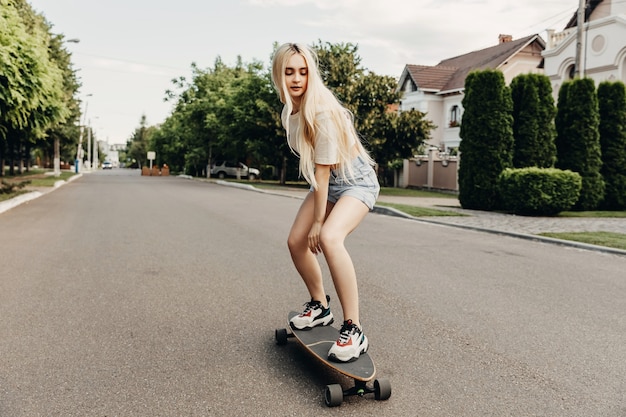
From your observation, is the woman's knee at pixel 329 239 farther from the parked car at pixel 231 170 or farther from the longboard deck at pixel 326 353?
the parked car at pixel 231 170

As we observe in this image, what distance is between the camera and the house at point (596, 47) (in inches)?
1253

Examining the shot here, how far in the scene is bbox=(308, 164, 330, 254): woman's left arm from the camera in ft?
11.9

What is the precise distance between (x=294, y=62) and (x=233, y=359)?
1985mm

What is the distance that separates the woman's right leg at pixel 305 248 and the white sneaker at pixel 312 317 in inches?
2.3

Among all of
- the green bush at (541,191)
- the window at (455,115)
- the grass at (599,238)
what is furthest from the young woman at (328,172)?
the window at (455,115)

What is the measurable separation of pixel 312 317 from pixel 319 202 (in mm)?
893

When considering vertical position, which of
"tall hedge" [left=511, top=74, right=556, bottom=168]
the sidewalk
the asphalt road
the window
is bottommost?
the asphalt road

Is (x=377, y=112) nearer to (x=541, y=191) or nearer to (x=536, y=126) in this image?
(x=536, y=126)

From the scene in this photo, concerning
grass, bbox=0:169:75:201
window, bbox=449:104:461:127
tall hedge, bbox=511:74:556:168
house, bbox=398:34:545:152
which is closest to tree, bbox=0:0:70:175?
grass, bbox=0:169:75:201

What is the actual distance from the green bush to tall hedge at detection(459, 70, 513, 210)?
1556 mm

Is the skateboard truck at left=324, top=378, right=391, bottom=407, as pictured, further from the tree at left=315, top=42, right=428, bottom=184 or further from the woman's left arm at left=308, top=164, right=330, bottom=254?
the tree at left=315, top=42, right=428, bottom=184

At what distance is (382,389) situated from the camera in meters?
3.26

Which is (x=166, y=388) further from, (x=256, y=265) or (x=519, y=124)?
(x=519, y=124)

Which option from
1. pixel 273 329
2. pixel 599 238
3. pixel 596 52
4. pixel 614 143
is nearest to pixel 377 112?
pixel 596 52
